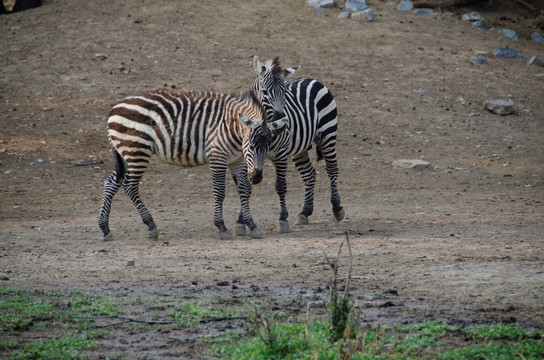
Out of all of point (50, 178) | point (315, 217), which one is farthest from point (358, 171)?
point (50, 178)

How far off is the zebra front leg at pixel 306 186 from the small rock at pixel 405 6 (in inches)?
485

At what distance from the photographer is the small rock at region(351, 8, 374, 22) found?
1961 centimetres

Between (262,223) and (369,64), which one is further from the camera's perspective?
(369,64)

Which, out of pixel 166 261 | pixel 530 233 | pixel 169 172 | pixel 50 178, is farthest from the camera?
pixel 169 172

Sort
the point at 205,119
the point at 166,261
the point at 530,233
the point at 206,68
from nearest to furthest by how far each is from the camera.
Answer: the point at 166,261
the point at 530,233
the point at 205,119
the point at 206,68

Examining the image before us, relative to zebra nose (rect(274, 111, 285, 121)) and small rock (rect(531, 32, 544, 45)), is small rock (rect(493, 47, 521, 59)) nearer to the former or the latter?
small rock (rect(531, 32, 544, 45))

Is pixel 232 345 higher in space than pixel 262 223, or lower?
higher

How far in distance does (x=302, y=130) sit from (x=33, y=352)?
5.64 m

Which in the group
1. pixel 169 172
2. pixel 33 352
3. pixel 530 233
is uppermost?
pixel 33 352

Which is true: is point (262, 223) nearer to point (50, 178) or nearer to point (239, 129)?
point (239, 129)

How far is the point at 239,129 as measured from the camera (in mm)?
8625

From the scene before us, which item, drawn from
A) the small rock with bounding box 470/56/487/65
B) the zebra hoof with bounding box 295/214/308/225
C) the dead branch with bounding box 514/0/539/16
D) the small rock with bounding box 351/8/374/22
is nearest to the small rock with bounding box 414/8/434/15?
the small rock with bounding box 351/8/374/22

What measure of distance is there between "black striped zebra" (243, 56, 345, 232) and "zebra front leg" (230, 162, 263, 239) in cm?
49

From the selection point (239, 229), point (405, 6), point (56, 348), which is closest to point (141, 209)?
point (239, 229)
